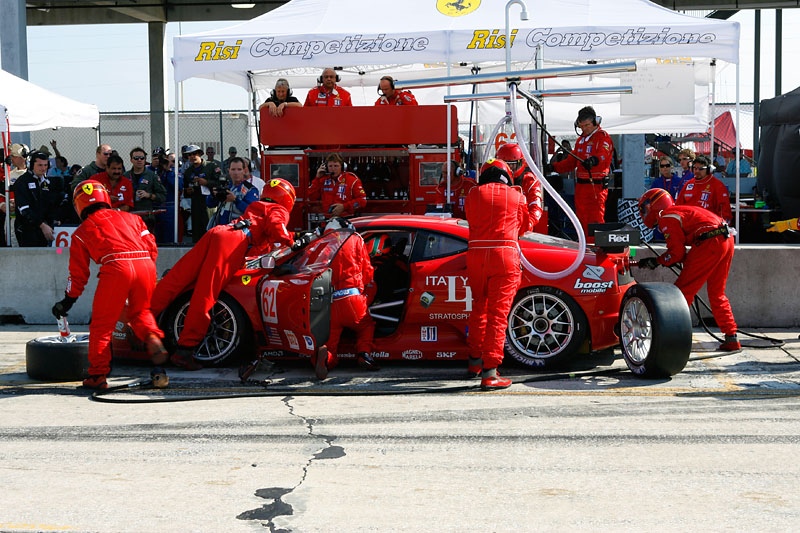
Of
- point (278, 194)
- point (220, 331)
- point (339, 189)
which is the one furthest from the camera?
point (339, 189)

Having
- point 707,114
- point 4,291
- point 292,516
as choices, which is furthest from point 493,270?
point 707,114

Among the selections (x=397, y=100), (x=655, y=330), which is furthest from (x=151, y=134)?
(x=655, y=330)

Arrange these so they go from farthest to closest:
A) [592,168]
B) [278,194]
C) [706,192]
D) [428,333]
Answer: [706,192]
[592,168]
[278,194]
[428,333]

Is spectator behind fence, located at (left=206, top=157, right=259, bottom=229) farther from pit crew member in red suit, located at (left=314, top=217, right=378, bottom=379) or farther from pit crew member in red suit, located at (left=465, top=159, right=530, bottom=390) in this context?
pit crew member in red suit, located at (left=465, top=159, right=530, bottom=390)

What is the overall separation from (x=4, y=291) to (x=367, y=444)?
7.19 metres

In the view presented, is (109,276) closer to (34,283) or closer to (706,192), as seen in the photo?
(34,283)

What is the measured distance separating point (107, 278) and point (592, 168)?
5.98 m

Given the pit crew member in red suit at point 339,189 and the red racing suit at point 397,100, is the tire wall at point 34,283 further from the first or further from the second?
the red racing suit at point 397,100

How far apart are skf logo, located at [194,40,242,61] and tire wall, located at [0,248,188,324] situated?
249cm

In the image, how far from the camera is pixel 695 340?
1002cm

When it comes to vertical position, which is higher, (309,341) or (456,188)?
(456,188)

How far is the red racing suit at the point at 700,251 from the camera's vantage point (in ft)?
29.9

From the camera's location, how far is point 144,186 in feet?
44.2

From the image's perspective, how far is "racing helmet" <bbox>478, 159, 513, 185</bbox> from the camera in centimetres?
804
